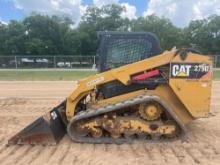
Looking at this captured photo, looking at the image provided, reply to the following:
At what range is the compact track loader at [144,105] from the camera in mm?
6980

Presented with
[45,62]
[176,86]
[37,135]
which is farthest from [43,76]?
[176,86]

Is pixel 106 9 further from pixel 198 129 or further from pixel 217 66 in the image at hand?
pixel 198 129

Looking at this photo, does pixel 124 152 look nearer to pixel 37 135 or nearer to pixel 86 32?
pixel 37 135

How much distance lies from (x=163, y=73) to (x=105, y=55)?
1226 mm

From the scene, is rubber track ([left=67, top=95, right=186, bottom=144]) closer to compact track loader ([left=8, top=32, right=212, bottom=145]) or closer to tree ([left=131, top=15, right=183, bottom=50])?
compact track loader ([left=8, top=32, right=212, bottom=145])

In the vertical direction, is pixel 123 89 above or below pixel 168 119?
above

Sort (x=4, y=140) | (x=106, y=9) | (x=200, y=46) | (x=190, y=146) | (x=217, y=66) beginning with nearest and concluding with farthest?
(x=190, y=146) < (x=4, y=140) < (x=217, y=66) < (x=200, y=46) < (x=106, y=9)

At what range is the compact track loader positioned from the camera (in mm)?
6980

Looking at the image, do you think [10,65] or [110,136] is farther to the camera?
[10,65]

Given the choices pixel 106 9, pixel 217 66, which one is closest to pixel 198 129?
pixel 217 66

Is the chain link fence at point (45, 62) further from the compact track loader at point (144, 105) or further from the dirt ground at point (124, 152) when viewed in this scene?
the compact track loader at point (144, 105)

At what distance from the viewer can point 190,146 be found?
690 cm

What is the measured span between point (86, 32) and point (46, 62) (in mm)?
14996

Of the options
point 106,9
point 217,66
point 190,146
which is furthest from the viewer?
point 106,9
